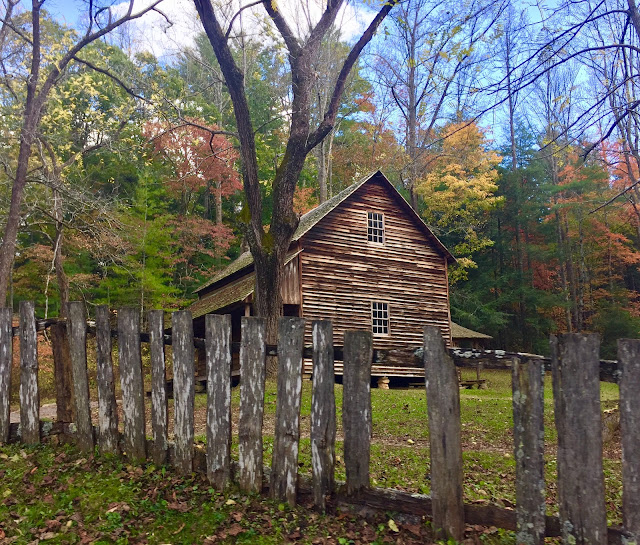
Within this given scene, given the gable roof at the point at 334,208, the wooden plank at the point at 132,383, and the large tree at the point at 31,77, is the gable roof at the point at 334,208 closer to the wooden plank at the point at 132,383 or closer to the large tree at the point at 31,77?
the large tree at the point at 31,77

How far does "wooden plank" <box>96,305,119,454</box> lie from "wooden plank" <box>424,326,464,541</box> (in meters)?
3.61

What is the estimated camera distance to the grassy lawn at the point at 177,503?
4.38 meters

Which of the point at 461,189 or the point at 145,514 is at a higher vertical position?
the point at 461,189

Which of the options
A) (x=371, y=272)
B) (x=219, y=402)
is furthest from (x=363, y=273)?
(x=219, y=402)

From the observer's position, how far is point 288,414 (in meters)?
4.75

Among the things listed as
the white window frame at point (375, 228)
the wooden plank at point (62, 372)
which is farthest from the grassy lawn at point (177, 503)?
the white window frame at point (375, 228)

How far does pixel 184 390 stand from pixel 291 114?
921 cm

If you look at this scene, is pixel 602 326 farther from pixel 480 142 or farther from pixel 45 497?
pixel 45 497

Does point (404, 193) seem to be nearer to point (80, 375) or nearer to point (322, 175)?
point (322, 175)

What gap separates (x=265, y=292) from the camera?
45.6ft

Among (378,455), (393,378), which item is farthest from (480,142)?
(378,455)

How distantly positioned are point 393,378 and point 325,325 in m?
19.7

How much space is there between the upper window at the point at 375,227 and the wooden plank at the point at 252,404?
716 inches

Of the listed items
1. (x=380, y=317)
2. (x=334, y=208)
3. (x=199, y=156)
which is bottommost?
(x=380, y=317)
